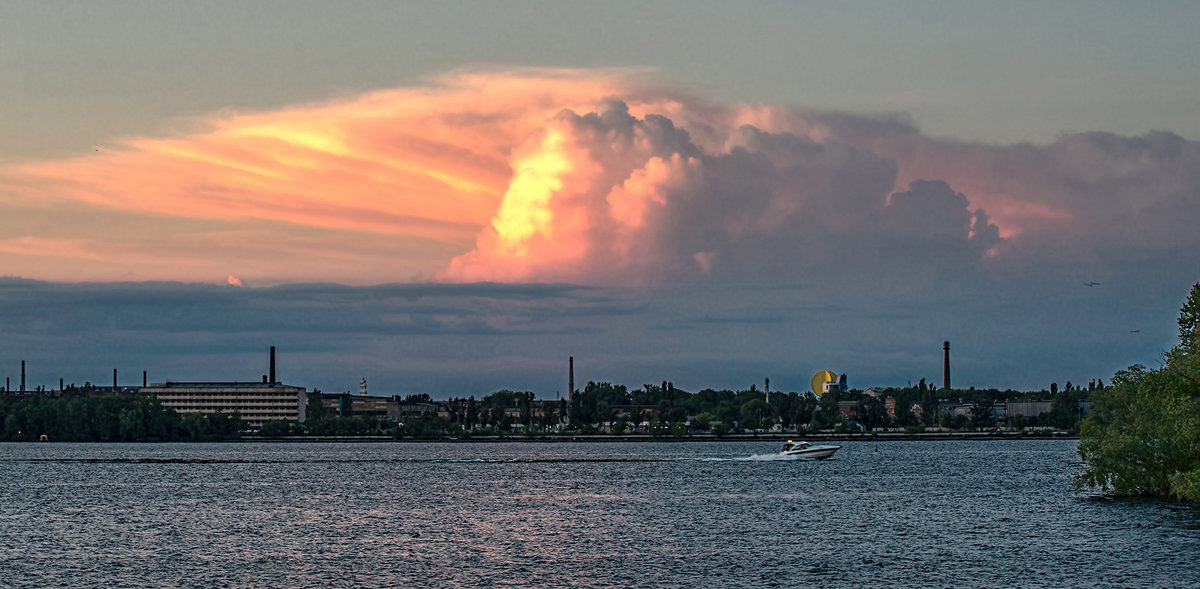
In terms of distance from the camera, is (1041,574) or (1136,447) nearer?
(1041,574)

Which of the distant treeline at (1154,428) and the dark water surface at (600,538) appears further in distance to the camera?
the distant treeline at (1154,428)

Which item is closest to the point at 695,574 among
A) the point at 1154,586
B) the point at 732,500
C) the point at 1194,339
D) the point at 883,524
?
the point at 1154,586

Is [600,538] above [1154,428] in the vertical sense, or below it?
below

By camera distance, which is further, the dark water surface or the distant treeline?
the distant treeline

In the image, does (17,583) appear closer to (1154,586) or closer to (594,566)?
(594,566)

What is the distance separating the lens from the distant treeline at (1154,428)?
325 feet

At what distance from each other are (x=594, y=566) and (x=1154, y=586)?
112 ft

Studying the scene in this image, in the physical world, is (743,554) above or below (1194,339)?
below

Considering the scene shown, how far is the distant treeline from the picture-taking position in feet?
325

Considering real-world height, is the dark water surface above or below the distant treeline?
below

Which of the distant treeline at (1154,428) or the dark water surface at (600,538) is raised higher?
the distant treeline at (1154,428)

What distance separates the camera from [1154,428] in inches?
4742

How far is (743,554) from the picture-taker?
307ft

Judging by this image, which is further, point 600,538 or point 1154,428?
point 1154,428
